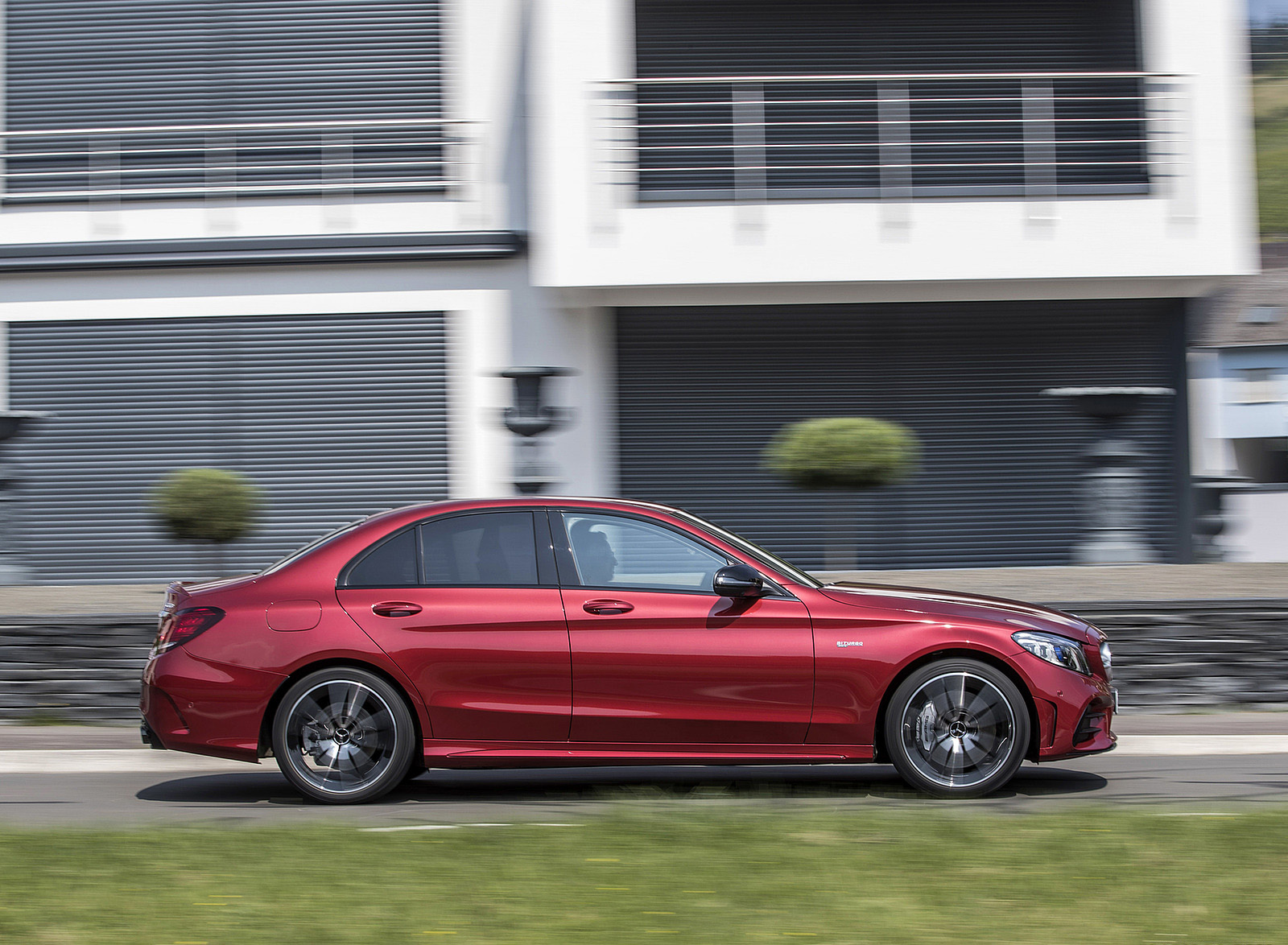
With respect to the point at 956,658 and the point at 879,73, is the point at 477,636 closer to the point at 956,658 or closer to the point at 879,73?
the point at 956,658

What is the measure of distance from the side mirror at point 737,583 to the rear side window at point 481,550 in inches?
33.9

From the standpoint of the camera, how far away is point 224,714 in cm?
641

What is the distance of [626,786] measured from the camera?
279 inches

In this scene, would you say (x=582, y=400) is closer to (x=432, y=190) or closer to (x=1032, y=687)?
(x=432, y=190)

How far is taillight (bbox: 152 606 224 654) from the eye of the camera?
6.50 metres

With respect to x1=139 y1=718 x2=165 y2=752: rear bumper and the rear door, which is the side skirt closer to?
the rear door

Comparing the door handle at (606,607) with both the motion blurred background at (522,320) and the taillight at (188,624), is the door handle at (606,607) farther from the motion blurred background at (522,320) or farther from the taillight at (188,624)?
the motion blurred background at (522,320)

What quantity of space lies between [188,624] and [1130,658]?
606 centimetres

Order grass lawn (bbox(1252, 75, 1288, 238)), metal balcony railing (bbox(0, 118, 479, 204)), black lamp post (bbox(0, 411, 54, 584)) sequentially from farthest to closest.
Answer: grass lawn (bbox(1252, 75, 1288, 238)) → metal balcony railing (bbox(0, 118, 479, 204)) → black lamp post (bbox(0, 411, 54, 584))

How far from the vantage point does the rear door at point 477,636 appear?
639cm

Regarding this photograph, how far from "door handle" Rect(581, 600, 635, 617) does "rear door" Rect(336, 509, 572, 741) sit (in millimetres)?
129

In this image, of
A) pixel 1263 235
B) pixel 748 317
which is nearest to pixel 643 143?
pixel 748 317

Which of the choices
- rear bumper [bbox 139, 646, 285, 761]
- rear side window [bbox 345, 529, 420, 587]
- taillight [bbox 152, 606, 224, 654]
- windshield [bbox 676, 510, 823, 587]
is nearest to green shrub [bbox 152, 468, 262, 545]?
taillight [bbox 152, 606, 224, 654]

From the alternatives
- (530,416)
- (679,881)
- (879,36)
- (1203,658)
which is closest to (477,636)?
(679,881)
